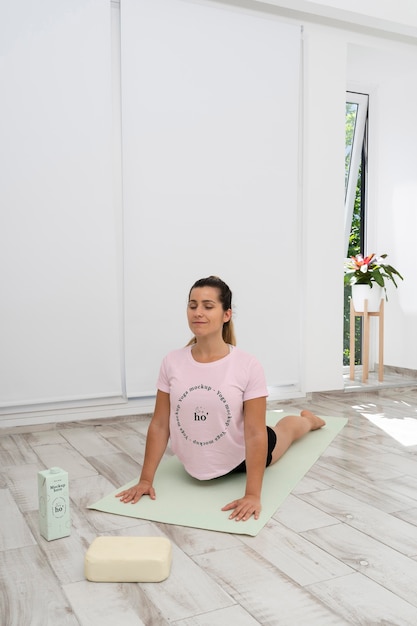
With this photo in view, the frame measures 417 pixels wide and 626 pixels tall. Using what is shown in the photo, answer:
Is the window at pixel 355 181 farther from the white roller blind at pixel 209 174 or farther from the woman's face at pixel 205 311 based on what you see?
the woman's face at pixel 205 311

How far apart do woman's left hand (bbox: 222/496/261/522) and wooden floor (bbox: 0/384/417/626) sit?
7 centimetres

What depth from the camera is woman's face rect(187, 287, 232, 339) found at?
7.04 feet

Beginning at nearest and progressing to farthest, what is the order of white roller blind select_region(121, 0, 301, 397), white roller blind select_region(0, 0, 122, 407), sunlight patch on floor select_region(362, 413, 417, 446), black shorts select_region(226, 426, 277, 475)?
black shorts select_region(226, 426, 277, 475) < sunlight patch on floor select_region(362, 413, 417, 446) < white roller blind select_region(0, 0, 122, 407) < white roller blind select_region(121, 0, 301, 397)

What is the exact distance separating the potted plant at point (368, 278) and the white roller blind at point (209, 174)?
2.51 ft

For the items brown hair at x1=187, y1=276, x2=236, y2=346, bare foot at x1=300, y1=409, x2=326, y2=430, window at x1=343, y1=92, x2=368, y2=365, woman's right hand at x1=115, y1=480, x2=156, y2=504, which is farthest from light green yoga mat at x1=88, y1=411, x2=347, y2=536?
window at x1=343, y1=92, x2=368, y2=365

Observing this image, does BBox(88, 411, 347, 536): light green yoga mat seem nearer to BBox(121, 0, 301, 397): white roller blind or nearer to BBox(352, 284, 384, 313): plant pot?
BBox(121, 0, 301, 397): white roller blind

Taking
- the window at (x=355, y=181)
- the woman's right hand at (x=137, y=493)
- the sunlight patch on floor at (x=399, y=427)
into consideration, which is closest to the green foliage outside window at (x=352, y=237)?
the window at (x=355, y=181)

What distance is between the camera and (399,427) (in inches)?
129

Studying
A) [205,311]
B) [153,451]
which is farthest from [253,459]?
[205,311]

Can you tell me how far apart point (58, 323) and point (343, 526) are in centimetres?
186

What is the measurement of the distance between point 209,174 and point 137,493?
6.65 feet

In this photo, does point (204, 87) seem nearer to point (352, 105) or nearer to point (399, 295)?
point (352, 105)

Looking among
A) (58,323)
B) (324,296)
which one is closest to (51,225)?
(58,323)

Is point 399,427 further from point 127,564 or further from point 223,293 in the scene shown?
point 127,564
